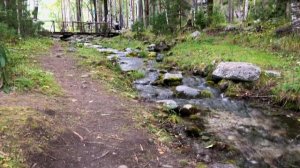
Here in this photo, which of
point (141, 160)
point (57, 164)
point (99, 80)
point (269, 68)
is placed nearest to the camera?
point (57, 164)

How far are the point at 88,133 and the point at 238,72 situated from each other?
5.01 m

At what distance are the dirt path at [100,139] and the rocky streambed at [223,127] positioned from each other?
68 centimetres

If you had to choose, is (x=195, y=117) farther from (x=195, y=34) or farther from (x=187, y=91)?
(x=195, y=34)

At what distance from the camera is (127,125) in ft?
18.0

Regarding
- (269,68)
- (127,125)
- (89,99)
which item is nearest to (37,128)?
(127,125)

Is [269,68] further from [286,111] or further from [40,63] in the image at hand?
[40,63]

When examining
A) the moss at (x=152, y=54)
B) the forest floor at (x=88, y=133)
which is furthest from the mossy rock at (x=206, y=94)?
the moss at (x=152, y=54)

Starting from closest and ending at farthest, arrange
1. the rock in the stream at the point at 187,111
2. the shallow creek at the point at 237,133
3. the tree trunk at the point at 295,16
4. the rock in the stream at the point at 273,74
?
the shallow creek at the point at 237,133
the rock in the stream at the point at 187,111
the rock in the stream at the point at 273,74
the tree trunk at the point at 295,16

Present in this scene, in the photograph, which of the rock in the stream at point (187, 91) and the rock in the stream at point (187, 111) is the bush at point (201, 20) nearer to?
the rock in the stream at point (187, 91)

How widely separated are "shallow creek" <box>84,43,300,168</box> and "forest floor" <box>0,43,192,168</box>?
2.33 ft

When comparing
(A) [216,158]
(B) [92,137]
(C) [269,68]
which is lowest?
(A) [216,158]

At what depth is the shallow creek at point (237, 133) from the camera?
5.01 m

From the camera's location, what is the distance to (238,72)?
8.73 meters

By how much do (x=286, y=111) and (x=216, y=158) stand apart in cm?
308
